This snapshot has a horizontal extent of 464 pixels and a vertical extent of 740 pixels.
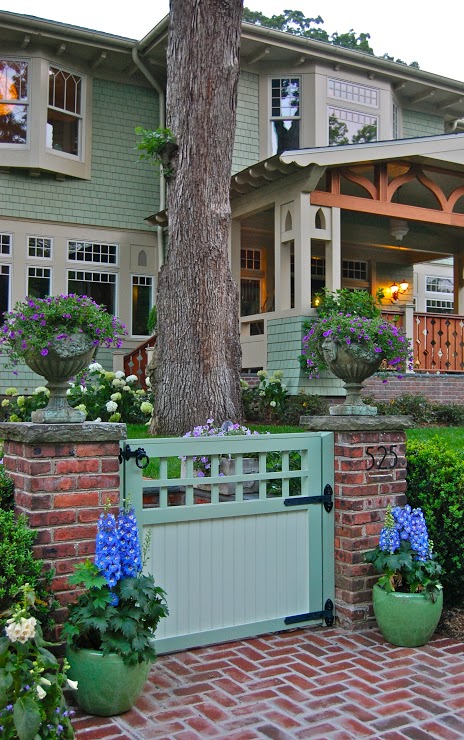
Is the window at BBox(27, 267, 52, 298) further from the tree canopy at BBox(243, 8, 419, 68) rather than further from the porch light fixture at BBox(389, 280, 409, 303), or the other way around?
the tree canopy at BBox(243, 8, 419, 68)

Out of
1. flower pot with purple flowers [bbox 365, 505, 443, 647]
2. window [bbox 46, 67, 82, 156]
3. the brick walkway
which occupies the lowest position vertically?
the brick walkway

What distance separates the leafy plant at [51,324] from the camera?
368 cm

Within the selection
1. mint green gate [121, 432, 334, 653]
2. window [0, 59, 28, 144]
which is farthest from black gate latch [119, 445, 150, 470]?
window [0, 59, 28, 144]

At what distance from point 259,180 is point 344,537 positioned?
846 cm

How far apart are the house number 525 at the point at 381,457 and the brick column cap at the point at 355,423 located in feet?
0.39

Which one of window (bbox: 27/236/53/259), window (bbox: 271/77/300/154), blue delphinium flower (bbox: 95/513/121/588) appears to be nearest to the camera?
blue delphinium flower (bbox: 95/513/121/588)

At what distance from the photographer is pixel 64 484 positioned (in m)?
3.57

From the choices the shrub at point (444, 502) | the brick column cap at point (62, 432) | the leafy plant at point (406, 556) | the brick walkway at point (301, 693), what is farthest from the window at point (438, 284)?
the brick column cap at point (62, 432)

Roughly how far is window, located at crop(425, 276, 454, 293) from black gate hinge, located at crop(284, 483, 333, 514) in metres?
14.5

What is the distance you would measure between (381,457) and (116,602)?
2011 millimetres

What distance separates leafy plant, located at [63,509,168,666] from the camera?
3.18 meters

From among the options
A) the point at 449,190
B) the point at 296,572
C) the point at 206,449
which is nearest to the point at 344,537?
the point at 296,572

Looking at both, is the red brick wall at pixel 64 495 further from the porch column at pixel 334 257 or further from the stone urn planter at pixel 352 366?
the porch column at pixel 334 257

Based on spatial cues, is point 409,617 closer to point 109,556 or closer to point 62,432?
point 109,556
